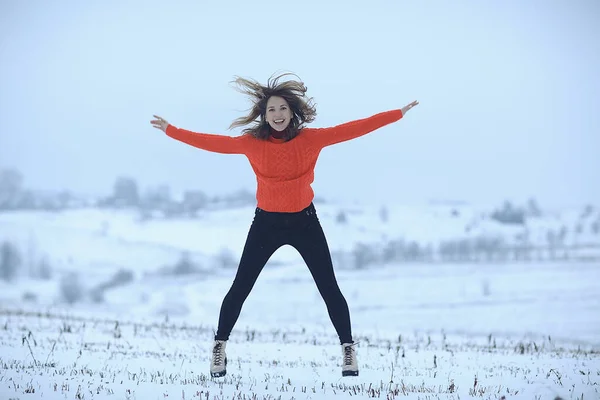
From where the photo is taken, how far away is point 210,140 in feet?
21.4

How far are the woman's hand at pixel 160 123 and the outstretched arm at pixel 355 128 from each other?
5.20 ft

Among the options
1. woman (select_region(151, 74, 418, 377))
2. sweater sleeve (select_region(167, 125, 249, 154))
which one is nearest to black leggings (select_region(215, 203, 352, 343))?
woman (select_region(151, 74, 418, 377))

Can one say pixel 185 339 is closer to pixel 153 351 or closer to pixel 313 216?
pixel 153 351

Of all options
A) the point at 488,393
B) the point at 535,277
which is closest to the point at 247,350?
the point at 488,393

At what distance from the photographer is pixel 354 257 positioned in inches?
5207

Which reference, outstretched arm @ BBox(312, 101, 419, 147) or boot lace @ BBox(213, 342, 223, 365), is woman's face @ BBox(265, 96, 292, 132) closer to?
outstretched arm @ BBox(312, 101, 419, 147)

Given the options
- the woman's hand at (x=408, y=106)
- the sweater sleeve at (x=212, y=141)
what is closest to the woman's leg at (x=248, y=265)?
the sweater sleeve at (x=212, y=141)

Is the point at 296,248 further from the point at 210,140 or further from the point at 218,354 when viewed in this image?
the point at 210,140

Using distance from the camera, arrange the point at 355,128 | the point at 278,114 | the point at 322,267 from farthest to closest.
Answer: the point at 278,114
the point at 355,128
the point at 322,267

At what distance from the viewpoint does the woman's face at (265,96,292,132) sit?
6.58 metres

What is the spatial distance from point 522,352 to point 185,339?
224 inches

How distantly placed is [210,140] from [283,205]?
1051 millimetres

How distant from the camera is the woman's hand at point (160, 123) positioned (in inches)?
258

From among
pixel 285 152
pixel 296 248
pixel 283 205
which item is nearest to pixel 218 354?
pixel 296 248
